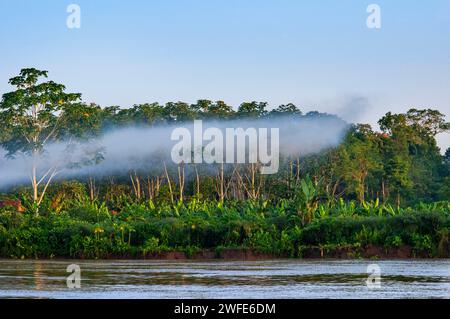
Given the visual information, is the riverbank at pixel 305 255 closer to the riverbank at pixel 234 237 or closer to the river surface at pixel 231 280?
the riverbank at pixel 234 237

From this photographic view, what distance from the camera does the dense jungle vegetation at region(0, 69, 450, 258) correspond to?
4653 cm

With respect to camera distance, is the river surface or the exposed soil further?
the exposed soil

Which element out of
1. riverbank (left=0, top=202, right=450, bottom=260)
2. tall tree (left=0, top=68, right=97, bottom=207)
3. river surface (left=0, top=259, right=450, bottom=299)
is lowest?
river surface (left=0, top=259, right=450, bottom=299)

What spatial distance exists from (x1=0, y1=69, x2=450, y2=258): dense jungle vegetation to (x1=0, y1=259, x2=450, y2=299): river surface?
5719 mm

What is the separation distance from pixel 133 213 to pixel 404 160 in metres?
39.2

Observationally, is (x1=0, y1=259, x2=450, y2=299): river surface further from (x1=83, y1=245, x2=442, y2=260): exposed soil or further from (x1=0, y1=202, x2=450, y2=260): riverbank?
(x1=0, y1=202, x2=450, y2=260): riverbank

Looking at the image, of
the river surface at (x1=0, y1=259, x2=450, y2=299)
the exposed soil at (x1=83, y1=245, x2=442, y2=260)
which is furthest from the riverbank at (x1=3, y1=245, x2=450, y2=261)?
the river surface at (x1=0, y1=259, x2=450, y2=299)

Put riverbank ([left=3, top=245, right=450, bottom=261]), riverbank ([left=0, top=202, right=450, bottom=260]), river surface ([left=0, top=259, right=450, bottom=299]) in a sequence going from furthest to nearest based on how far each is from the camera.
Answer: riverbank ([left=0, top=202, right=450, bottom=260]) → riverbank ([left=3, top=245, right=450, bottom=261]) → river surface ([left=0, top=259, right=450, bottom=299])

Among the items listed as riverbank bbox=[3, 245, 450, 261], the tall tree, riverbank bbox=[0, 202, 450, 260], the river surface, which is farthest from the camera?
the tall tree

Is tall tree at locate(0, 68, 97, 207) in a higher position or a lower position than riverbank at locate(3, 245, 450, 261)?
higher

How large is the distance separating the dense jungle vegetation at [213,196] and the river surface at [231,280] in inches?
225
